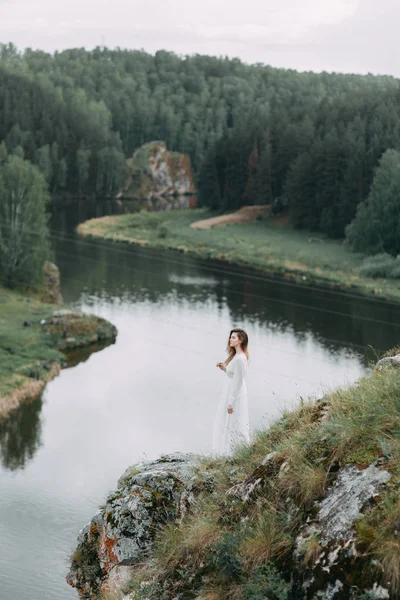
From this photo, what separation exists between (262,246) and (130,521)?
79642 mm

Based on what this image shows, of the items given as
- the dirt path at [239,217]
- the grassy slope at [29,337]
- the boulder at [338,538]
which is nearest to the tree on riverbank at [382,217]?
the dirt path at [239,217]

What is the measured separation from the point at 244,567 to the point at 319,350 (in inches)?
1741

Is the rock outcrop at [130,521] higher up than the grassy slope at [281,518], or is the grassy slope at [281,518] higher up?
the grassy slope at [281,518]

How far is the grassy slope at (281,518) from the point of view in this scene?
7691 mm

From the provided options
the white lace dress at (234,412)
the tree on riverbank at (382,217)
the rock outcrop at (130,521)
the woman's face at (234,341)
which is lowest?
the tree on riverbank at (382,217)

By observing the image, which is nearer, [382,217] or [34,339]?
[34,339]

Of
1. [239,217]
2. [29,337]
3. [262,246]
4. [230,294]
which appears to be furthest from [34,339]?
Result: [239,217]

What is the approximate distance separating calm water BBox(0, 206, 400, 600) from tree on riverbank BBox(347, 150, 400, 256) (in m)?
14.5

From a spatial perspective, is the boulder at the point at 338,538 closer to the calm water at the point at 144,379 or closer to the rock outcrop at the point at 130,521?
the rock outcrop at the point at 130,521

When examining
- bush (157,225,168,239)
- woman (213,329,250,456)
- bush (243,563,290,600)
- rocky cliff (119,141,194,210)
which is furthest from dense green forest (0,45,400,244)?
bush (243,563,290,600)

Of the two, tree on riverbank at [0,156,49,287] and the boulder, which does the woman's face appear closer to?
the boulder

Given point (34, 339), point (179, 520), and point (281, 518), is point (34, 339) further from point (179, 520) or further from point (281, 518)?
point (281, 518)

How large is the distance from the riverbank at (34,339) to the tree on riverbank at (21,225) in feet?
10.1

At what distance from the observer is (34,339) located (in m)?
51.1
